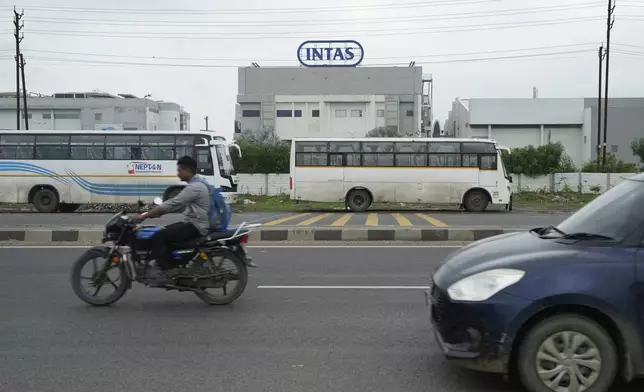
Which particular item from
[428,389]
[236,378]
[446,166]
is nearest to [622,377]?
[428,389]

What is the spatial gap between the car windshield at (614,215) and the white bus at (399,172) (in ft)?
62.4

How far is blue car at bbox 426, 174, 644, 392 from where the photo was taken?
384 cm

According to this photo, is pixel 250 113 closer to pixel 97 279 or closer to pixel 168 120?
pixel 168 120

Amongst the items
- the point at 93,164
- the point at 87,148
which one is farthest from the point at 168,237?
the point at 87,148

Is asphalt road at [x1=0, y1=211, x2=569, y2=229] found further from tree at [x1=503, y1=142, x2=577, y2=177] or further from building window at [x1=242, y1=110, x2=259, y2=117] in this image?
building window at [x1=242, y1=110, x2=259, y2=117]

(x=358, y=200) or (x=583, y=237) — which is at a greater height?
A: (x=583, y=237)

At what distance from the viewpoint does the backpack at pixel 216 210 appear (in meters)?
6.74

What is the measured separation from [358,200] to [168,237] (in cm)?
1770

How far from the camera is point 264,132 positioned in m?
63.0

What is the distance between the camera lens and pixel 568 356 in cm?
388

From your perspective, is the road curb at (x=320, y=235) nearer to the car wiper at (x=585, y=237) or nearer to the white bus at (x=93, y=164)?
the car wiper at (x=585, y=237)

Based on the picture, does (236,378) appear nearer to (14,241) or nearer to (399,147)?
(14,241)

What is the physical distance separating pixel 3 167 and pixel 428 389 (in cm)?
2324

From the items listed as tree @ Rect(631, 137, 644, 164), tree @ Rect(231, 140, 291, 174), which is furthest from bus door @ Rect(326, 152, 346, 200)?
tree @ Rect(631, 137, 644, 164)
